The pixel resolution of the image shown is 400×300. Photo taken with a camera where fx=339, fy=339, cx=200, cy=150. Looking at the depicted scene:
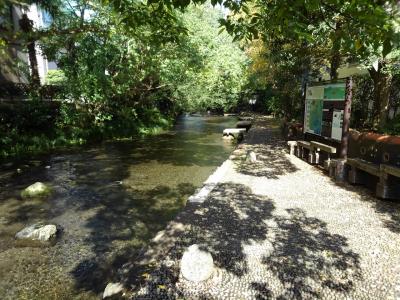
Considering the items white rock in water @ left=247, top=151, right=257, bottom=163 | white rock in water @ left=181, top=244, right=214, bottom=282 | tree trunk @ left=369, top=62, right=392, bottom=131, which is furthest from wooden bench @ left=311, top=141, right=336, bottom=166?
white rock in water @ left=181, top=244, right=214, bottom=282

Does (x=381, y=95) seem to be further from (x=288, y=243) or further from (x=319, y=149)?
(x=288, y=243)

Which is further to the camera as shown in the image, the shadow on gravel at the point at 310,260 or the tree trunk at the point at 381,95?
the tree trunk at the point at 381,95

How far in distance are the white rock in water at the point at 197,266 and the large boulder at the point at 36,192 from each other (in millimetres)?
6832

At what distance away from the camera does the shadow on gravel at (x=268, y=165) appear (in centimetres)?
1029

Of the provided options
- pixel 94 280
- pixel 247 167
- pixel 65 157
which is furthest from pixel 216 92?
pixel 94 280

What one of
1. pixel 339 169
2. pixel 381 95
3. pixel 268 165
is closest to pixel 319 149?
pixel 268 165

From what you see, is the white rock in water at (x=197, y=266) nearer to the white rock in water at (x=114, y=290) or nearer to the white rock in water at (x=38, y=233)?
the white rock in water at (x=114, y=290)

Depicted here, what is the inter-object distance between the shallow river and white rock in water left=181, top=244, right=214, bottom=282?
1716 mm

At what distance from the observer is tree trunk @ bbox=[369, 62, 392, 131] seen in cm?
1276

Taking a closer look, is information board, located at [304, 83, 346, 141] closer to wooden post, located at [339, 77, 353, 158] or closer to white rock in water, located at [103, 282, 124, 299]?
wooden post, located at [339, 77, 353, 158]

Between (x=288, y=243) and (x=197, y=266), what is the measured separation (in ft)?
5.86

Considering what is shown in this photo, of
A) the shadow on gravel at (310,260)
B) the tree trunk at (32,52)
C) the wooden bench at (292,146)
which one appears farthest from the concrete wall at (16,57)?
the shadow on gravel at (310,260)

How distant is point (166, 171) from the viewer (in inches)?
512

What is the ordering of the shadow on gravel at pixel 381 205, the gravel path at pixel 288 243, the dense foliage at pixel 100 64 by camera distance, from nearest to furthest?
1. the gravel path at pixel 288 243
2. the shadow on gravel at pixel 381 205
3. the dense foliage at pixel 100 64
